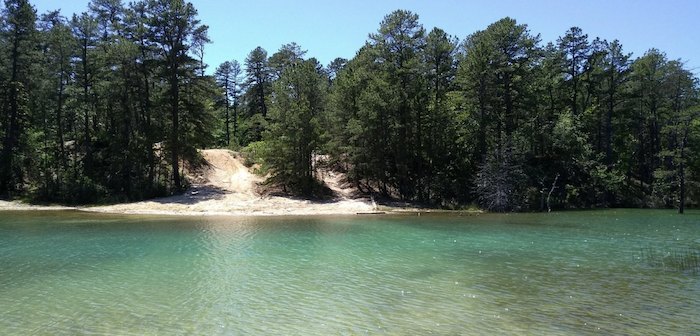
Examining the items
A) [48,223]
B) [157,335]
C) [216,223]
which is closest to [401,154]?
[216,223]

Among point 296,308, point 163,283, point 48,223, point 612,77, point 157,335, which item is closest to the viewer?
point 157,335

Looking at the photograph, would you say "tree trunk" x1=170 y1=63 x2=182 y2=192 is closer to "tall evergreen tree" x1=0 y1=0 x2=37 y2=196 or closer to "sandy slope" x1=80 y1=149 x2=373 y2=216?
"sandy slope" x1=80 y1=149 x2=373 y2=216

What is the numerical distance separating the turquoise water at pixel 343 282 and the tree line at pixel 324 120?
16758 millimetres

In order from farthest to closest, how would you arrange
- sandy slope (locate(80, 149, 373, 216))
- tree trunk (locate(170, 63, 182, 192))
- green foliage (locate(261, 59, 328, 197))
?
1. tree trunk (locate(170, 63, 182, 192))
2. green foliage (locate(261, 59, 328, 197))
3. sandy slope (locate(80, 149, 373, 216))

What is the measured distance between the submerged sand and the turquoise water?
10.8 metres

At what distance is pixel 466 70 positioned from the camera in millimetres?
41812

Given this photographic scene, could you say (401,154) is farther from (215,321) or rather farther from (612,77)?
(215,321)

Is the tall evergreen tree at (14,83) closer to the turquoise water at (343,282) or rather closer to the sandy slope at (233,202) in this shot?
the sandy slope at (233,202)

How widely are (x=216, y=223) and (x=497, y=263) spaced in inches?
771

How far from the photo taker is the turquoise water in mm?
10406

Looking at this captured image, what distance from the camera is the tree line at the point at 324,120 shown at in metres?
41.8

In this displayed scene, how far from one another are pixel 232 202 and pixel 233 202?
0.09 meters

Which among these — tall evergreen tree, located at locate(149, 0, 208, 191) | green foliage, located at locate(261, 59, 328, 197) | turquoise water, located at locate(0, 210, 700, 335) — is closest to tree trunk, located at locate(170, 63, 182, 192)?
tall evergreen tree, located at locate(149, 0, 208, 191)

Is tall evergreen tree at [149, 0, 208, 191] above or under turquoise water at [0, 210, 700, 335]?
above
